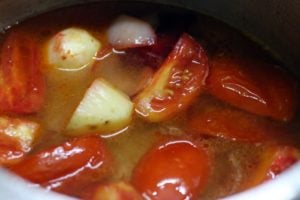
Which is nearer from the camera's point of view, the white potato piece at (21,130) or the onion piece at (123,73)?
the white potato piece at (21,130)

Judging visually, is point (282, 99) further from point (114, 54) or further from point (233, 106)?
point (114, 54)

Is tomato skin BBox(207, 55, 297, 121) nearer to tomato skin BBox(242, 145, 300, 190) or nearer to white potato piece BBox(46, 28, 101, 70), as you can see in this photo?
tomato skin BBox(242, 145, 300, 190)

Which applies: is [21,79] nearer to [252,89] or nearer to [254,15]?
[252,89]

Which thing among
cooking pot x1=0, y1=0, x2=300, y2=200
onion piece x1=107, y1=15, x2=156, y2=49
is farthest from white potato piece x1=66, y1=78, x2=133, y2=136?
cooking pot x1=0, y1=0, x2=300, y2=200

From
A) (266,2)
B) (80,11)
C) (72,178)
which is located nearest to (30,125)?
(72,178)

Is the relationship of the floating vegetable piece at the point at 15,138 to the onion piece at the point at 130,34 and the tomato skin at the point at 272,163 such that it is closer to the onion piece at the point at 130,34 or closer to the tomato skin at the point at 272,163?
the onion piece at the point at 130,34

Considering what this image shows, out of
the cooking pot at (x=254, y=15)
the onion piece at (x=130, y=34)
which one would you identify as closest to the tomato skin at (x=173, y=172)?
the onion piece at (x=130, y=34)

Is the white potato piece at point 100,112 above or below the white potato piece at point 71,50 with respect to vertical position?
below
